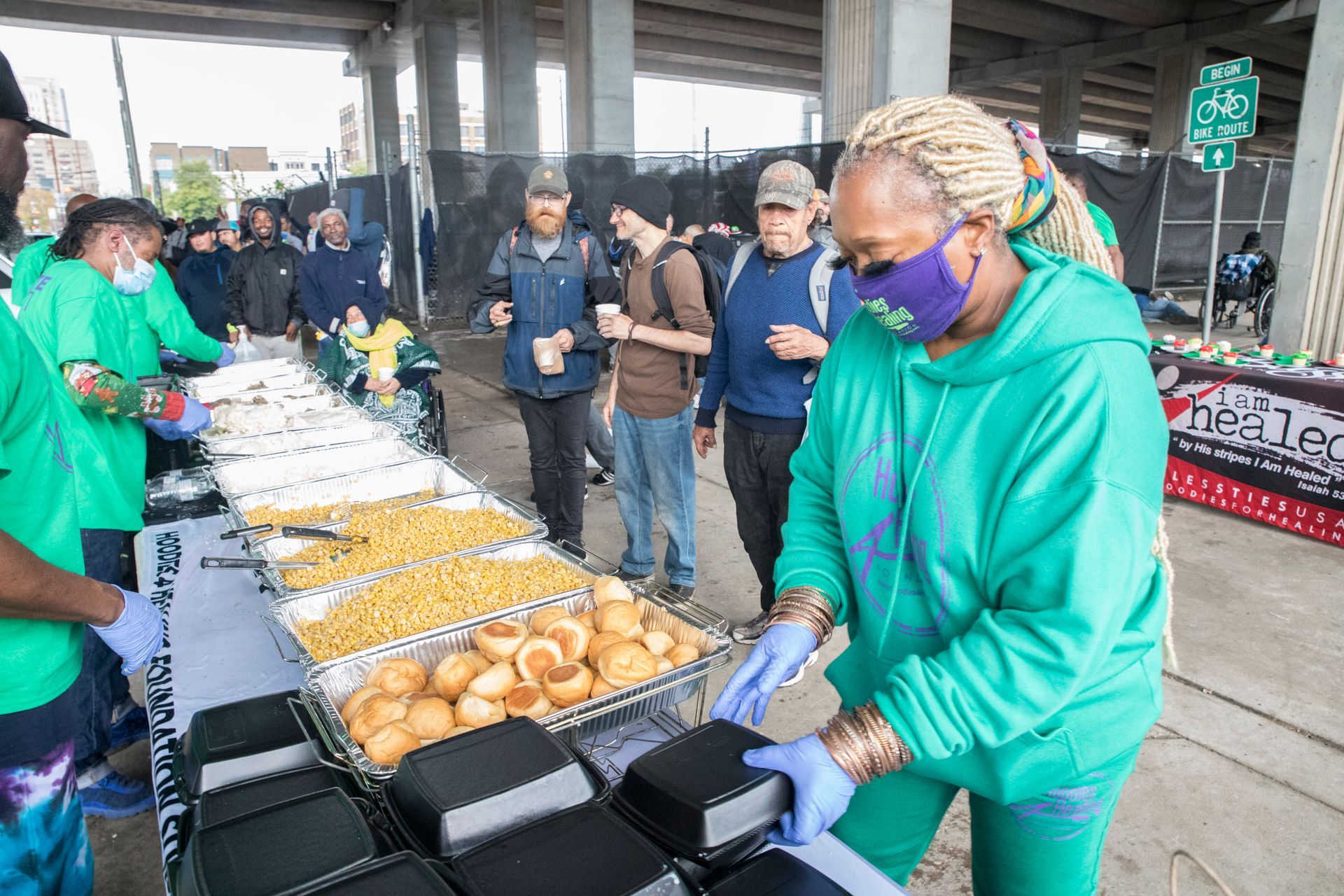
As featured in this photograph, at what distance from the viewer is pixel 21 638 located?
155cm

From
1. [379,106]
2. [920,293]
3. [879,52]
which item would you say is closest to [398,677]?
[920,293]

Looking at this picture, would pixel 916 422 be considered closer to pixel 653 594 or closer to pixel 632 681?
pixel 632 681

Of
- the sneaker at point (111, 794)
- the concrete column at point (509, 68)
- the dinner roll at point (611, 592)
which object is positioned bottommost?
the sneaker at point (111, 794)

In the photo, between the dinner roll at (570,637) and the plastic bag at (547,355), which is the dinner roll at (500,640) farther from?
the plastic bag at (547,355)

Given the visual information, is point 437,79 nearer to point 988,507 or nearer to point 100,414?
point 100,414

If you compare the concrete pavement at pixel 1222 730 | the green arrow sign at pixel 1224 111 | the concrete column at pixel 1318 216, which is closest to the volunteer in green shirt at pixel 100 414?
the concrete pavement at pixel 1222 730

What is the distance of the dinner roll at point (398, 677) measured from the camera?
72.9 inches

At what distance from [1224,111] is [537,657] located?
7.69 m

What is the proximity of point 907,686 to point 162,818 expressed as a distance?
1.49m

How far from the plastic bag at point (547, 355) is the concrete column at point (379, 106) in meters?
21.2

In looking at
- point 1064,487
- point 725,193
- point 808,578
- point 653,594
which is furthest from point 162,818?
point 725,193

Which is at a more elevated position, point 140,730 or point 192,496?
point 192,496

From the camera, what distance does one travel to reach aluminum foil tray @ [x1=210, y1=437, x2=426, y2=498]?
336 centimetres

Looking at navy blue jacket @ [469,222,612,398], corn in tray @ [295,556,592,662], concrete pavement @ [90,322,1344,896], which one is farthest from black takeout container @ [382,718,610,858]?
navy blue jacket @ [469,222,612,398]
